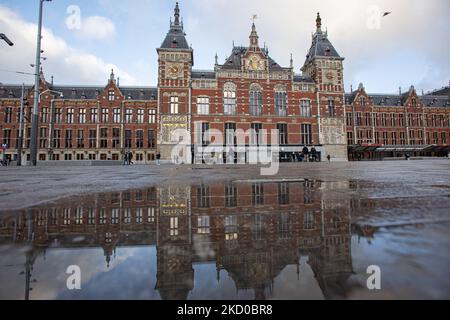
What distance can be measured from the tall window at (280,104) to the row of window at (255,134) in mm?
1530

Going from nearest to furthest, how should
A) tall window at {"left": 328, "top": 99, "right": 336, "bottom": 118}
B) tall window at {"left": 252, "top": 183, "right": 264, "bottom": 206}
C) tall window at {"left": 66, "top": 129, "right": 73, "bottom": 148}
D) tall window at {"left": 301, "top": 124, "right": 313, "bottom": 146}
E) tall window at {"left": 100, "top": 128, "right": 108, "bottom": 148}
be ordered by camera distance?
1. tall window at {"left": 252, "top": 183, "right": 264, "bottom": 206}
2. tall window at {"left": 301, "top": 124, "right": 313, "bottom": 146}
3. tall window at {"left": 328, "top": 99, "right": 336, "bottom": 118}
4. tall window at {"left": 66, "top": 129, "right": 73, "bottom": 148}
5. tall window at {"left": 100, "top": 128, "right": 108, "bottom": 148}

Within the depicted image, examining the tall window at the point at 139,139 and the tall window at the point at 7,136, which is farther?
the tall window at the point at 139,139

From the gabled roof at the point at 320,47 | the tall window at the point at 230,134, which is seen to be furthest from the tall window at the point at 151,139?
the gabled roof at the point at 320,47

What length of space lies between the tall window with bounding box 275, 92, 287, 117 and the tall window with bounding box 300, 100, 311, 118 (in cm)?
219

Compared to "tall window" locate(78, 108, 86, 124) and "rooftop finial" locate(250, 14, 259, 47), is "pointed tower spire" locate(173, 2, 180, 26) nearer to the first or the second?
"rooftop finial" locate(250, 14, 259, 47)

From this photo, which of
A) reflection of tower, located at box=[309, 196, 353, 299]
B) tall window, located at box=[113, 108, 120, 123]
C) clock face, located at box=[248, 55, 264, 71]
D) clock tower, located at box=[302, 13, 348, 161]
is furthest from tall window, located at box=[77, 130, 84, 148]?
reflection of tower, located at box=[309, 196, 353, 299]

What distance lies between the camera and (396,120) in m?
41.0

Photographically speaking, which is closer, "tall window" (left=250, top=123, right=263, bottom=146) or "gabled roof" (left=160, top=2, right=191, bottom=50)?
"gabled roof" (left=160, top=2, right=191, bottom=50)

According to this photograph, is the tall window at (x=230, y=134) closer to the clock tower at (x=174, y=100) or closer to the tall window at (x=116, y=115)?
the clock tower at (x=174, y=100)

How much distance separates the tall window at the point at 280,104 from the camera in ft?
100

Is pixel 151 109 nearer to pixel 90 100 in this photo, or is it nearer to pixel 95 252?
pixel 90 100

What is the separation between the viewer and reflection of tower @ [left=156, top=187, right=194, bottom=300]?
2.21 ft

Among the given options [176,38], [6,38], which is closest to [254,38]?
[176,38]

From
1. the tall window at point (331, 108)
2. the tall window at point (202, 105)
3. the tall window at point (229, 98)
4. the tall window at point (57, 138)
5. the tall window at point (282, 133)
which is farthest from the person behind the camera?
the tall window at point (57, 138)
